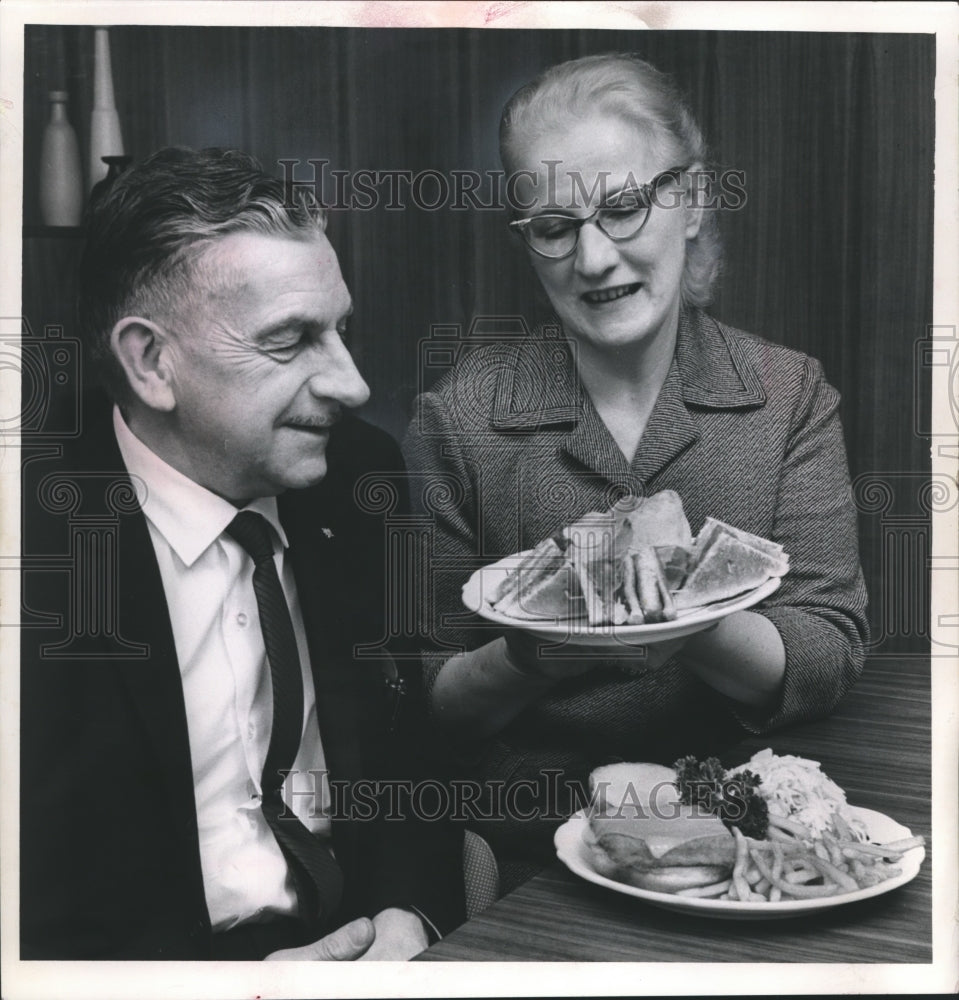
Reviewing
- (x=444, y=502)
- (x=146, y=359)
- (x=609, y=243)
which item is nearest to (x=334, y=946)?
(x=444, y=502)

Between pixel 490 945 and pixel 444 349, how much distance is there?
1231 millimetres

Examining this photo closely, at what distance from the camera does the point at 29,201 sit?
2.54 m

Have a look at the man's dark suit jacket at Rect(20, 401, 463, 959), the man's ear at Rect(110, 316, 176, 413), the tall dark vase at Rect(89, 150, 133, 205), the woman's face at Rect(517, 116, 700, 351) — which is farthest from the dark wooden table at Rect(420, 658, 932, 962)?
the tall dark vase at Rect(89, 150, 133, 205)

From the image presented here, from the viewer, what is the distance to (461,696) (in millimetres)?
2537

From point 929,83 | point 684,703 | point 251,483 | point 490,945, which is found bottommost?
point 490,945

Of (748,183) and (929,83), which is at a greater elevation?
(929,83)

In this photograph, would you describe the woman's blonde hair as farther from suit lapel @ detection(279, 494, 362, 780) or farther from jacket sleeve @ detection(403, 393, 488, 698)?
suit lapel @ detection(279, 494, 362, 780)

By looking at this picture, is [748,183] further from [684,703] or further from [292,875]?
[292,875]

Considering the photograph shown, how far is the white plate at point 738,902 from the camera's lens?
7.45ft

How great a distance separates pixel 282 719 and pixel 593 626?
2.20 ft

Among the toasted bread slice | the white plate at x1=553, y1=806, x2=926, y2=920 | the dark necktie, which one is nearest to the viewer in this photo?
the white plate at x1=553, y1=806, x2=926, y2=920

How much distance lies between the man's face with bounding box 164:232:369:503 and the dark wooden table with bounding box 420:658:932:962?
3.27ft

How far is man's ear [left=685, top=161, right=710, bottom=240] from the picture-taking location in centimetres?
252

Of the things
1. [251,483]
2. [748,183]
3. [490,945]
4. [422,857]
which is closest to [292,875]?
[422,857]
